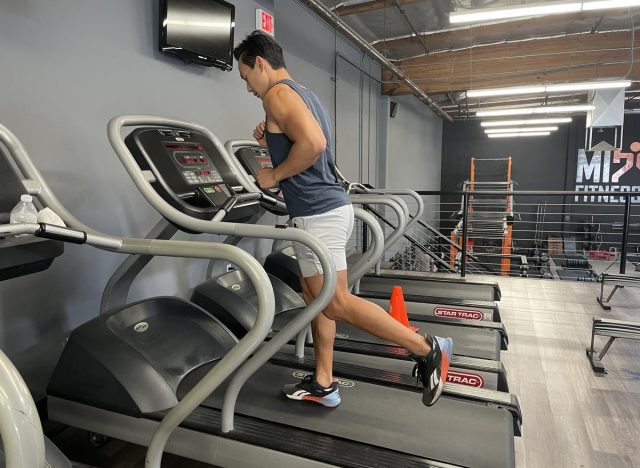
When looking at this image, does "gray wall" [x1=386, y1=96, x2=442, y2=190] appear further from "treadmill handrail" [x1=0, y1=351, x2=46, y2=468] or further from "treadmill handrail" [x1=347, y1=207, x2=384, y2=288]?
"treadmill handrail" [x1=0, y1=351, x2=46, y2=468]

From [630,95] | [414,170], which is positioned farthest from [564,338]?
[630,95]

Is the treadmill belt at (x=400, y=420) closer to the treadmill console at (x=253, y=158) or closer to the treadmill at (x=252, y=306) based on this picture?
the treadmill at (x=252, y=306)

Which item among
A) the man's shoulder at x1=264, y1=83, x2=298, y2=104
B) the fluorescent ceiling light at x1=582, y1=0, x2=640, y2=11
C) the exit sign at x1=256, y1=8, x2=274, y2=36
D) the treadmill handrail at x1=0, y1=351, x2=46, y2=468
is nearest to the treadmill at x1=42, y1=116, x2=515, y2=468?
the man's shoulder at x1=264, y1=83, x2=298, y2=104

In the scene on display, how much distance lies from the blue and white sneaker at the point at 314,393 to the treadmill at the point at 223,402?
0.13 ft

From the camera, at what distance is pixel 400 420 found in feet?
6.22

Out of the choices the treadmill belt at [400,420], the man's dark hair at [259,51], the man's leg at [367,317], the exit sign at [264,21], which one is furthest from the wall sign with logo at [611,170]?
the man's dark hair at [259,51]

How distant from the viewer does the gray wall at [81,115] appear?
2111mm

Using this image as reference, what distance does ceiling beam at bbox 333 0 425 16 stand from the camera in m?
5.26

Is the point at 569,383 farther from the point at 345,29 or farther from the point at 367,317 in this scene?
the point at 345,29

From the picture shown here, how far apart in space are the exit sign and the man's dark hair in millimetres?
2233

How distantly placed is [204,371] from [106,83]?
1.64 meters

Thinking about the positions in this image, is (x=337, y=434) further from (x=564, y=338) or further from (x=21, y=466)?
Result: (x=564, y=338)

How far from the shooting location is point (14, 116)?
2.07m

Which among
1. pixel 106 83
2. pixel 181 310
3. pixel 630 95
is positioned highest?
pixel 630 95
